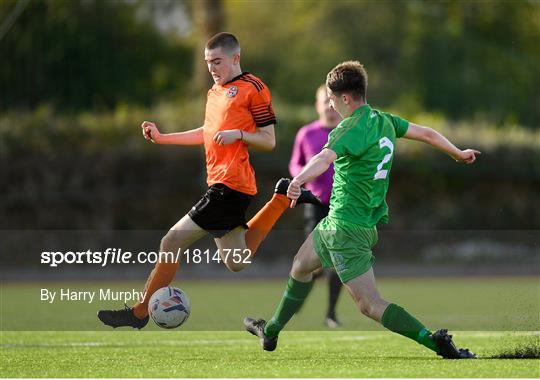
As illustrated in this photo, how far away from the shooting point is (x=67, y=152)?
23.9 m

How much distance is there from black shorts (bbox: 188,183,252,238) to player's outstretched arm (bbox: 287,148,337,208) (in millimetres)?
1331

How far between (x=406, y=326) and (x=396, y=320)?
0.25 feet

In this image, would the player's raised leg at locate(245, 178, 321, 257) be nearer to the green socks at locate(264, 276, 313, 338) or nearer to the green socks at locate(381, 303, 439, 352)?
the green socks at locate(264, 276, 313, 338)

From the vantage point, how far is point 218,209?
28.0ft

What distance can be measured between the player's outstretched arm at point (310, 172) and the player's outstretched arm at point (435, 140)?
2.71 ft

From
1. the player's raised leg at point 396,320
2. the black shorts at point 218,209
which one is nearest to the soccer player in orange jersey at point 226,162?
the black shorts at point 218,209

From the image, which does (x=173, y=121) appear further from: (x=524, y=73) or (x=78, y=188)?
(x=524, y=73)

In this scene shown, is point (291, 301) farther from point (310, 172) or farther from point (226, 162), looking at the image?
point (310, 172)

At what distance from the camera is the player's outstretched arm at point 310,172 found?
717 cm

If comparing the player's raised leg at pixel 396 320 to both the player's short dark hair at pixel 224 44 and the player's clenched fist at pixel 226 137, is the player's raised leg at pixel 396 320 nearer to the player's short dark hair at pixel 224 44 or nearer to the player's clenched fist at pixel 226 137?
the player's clenched fist at pixel 226 137

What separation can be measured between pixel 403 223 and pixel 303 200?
17.1 m

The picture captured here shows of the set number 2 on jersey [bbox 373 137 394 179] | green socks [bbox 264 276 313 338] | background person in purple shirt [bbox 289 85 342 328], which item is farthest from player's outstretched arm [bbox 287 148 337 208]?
background person in purple shirt [bbox 289 85 342 328]

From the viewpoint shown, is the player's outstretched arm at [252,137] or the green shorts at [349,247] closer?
the green shorts at [349,247]

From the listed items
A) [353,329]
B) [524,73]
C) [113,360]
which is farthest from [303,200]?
[524,73]
